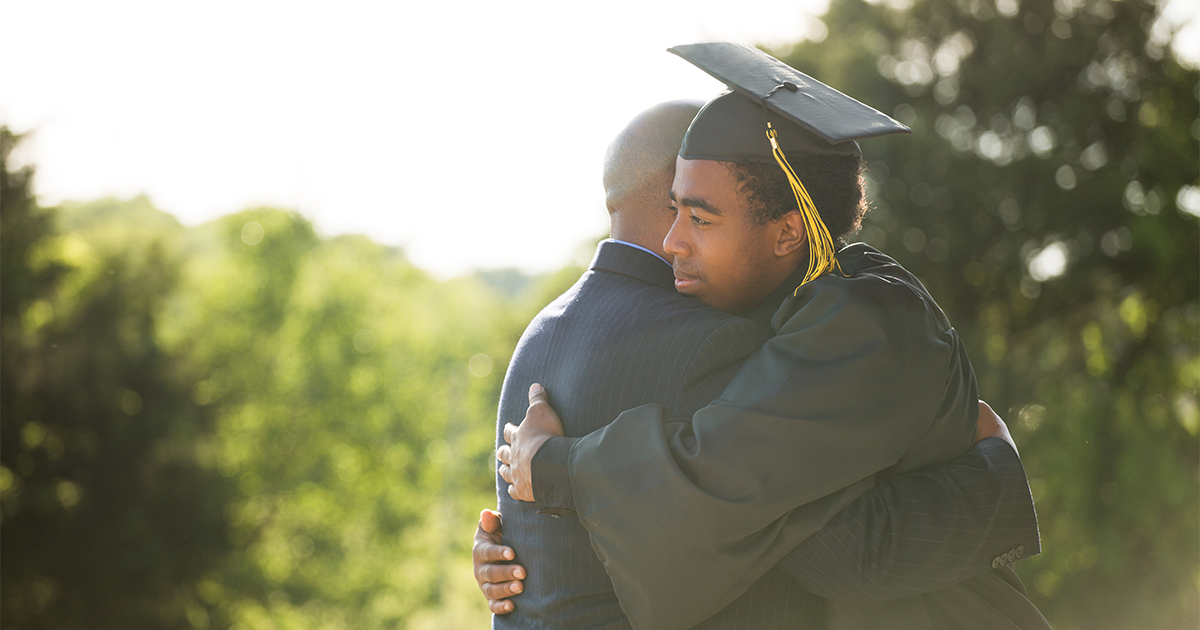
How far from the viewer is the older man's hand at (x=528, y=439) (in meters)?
1.95

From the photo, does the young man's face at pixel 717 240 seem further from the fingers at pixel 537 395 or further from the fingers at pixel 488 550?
the fingers at pixel 488 550

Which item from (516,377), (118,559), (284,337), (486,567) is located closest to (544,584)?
(486,567)

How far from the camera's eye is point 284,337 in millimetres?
27344

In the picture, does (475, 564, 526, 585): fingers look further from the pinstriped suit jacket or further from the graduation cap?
the graduation cap

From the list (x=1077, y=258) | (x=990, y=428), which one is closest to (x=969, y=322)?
(x=1077, y=258)

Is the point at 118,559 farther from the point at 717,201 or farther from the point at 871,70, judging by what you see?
the point at 717,201

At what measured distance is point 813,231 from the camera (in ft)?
6.75

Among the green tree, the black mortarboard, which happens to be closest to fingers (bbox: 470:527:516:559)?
the black mortarboard

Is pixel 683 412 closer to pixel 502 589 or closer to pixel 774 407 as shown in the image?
pixel 774 407

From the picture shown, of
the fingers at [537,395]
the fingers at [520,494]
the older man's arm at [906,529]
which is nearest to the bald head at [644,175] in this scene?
the fingers at [537,395]

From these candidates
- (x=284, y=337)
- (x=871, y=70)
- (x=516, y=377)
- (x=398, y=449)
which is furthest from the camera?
(x=398, y=449)

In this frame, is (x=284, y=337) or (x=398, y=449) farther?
(x=398, y=449)

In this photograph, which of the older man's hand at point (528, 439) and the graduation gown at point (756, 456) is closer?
the graduation gown at point (756, 456)

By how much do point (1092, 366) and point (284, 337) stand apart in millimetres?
21530
